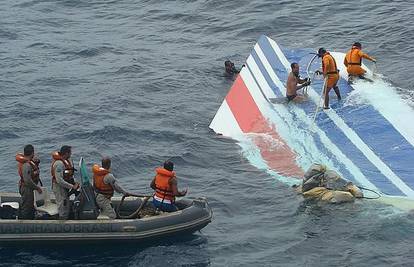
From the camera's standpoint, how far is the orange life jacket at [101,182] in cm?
1691

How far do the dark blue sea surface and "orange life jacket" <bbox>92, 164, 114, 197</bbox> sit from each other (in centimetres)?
111

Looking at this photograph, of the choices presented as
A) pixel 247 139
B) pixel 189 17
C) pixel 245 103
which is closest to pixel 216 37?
pixel 189 17

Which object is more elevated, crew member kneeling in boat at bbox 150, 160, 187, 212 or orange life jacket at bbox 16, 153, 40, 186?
orange life jacket at bbox 16, 153, 40, 186

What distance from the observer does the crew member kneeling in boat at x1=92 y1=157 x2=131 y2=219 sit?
1689cm

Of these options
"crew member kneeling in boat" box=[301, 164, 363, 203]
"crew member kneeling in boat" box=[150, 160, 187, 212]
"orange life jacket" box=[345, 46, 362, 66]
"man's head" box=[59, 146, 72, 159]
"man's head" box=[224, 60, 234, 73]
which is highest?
"orange life jacket" box=[345, 46, 362, 66]

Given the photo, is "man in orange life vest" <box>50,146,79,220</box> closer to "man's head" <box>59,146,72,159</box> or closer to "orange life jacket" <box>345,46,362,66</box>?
"man's head" <box>59,146,72,159</box>

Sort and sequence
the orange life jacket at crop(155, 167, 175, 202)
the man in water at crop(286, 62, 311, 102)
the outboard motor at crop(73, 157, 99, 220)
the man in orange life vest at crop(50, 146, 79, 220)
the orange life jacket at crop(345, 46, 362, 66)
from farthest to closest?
the orange life jacket at crop(345, 46, 362, 66), the man in water at crop(286, 62, 311, 102), the orange life jacket at crop(155, 167, 175, 202), the outboard motor at crop(73, 157, 99, 220), the man in orange life vest at crop(50, 146, 79, 220)

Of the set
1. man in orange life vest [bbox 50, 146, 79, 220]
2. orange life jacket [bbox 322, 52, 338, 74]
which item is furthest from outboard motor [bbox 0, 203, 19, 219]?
orange life jacket [bbox 322, 52, 338, 74]

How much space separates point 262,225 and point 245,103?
8.15 metres

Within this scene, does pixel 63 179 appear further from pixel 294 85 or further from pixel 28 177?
pixel 294 85

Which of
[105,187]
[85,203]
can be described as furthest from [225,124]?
[85,203]

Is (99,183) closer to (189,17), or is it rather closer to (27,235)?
(27,235)

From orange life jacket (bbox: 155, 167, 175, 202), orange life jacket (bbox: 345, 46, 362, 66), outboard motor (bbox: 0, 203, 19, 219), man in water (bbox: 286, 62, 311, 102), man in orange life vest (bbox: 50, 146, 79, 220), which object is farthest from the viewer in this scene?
orange life jacket (bbox: 345, 46, 362, 66)

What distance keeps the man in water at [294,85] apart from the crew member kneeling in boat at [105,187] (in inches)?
353
